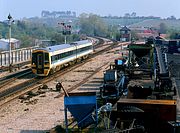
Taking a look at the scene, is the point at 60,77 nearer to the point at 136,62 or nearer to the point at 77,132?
the point at 136,62

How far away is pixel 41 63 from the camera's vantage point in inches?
1458

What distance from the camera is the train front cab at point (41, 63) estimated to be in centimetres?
3691

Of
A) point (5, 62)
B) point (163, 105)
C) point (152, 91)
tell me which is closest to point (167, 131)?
point (163, 105)

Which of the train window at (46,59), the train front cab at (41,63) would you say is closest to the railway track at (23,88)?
the train front cab at (41,63)

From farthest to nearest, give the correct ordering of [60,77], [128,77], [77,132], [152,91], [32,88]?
1. [60,77]
2. [32,88]
3. [128,77]
4. [152,91]
5. [77,132]

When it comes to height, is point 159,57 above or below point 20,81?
above

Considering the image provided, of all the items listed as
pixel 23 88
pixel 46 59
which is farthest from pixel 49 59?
pixel 23 88

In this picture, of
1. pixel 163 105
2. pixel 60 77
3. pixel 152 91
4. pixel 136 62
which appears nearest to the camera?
pixel 163 105

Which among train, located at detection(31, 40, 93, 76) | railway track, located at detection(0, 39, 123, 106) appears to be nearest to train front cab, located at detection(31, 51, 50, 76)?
train, located at detection(31, 40, 93, 76)

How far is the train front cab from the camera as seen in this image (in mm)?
36906

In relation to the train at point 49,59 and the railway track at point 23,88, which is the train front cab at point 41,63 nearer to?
the train at point 49,59

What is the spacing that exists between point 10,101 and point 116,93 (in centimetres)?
715

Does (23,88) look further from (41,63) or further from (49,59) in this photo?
(49,59)

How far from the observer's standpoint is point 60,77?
3800 centimetres
